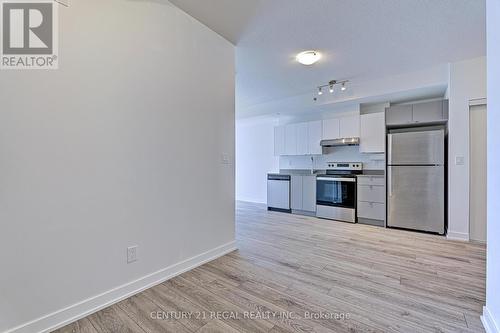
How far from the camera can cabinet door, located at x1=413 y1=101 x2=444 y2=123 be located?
3.48 metres

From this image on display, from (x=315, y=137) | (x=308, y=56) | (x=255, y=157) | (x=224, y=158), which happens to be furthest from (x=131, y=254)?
(x=255, y=157)

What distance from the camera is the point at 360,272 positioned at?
2.24 meters

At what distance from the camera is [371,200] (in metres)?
4.04

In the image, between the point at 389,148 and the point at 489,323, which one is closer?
the point at 489,323

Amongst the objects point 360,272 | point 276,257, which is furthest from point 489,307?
point 276,257

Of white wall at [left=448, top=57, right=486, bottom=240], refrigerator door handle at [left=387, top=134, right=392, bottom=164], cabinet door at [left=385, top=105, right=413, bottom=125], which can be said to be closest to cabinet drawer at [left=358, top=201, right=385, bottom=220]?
refrigerator door handle at [left=387, top=134, right=392, bottom=164]

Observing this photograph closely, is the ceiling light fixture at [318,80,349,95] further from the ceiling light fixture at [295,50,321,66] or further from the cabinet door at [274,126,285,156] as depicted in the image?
the cabinet door at [274,126,285,156]

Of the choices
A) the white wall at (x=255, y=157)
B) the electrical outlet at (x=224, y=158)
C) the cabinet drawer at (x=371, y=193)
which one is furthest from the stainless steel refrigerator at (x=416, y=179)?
the white wall at (x=255, y=157)

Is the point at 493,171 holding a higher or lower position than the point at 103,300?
higher

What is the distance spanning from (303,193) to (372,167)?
1476mm

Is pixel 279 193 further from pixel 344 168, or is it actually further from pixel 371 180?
pixel 371 180

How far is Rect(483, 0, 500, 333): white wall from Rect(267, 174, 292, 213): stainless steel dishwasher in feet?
12.3

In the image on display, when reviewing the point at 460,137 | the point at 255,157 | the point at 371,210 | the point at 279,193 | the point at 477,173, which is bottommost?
the point at 371,210

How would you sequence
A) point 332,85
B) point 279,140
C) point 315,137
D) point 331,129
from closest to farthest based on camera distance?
point 332,85 < point 331,129 < point 315,137 < point 279,140
